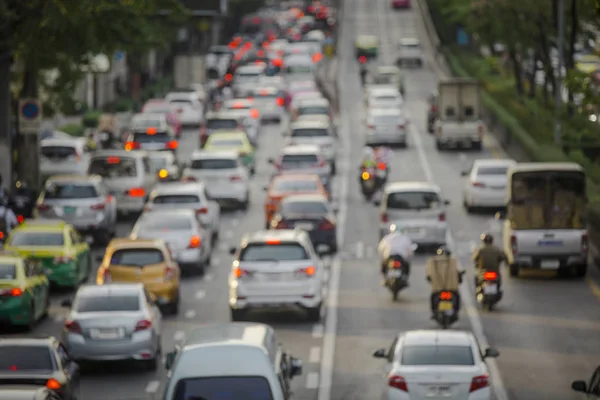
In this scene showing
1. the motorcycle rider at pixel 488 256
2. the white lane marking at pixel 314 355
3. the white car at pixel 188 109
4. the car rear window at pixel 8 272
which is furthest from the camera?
the white car at pixel 188 109

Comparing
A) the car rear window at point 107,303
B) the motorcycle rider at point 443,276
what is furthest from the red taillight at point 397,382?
the motorcycle rider at point 443,276

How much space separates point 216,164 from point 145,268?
1724 cm

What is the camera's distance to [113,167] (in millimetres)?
47281

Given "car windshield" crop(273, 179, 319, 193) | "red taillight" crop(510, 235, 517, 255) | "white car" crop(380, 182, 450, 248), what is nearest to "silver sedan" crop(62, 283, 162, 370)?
"red taillight" crop(510, 235, 517, 255)

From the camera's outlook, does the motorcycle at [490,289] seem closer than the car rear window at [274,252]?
No

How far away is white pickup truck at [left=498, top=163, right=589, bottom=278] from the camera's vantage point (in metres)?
37.1

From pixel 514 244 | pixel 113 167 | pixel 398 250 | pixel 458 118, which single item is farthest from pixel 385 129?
pixel 398 250

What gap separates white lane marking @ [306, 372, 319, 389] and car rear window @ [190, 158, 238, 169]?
22.8m

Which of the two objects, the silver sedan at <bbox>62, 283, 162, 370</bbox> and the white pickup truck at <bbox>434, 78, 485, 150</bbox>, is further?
the white pickup truck at <bbox>434, 78, 485, 150</bbox>

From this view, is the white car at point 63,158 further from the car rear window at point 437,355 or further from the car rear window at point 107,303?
the car rear window at point 437,355

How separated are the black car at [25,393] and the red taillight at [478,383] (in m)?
4.77

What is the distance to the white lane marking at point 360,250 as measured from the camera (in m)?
42.0

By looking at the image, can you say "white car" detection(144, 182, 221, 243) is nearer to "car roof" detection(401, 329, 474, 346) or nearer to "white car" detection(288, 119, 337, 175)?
"white car" detection(288, 119, 337, 175)

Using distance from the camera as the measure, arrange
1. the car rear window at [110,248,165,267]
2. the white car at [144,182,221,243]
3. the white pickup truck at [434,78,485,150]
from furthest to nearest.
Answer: the white pickup truck at [434,78,485,150] → the white car at [144,182,221,243] → the car rear window at [110,248,165,267]
